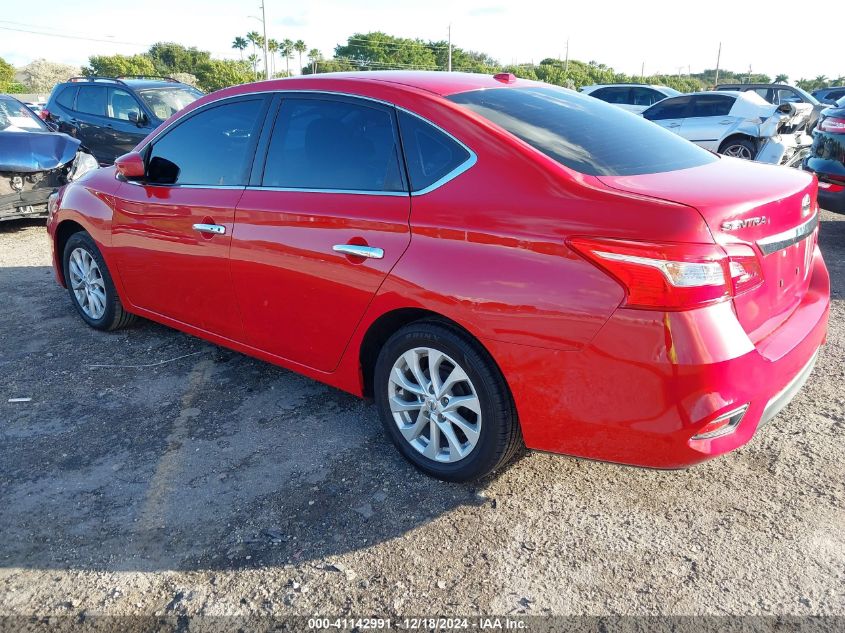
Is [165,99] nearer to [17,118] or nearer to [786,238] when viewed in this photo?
[17,118]

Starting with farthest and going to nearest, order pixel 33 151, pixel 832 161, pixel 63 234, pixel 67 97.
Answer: pixel 67 97 < pixel 33 151 < pixel 832 161 < pixel 63 234

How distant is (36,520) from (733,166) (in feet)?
11.0

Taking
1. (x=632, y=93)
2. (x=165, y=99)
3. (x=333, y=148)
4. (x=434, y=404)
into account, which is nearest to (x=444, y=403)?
(x=434, y=404)

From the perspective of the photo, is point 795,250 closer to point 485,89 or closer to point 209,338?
point 485,89

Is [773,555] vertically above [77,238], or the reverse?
[77,238]

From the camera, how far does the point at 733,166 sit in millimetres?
3025

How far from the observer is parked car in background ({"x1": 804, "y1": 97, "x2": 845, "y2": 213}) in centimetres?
648

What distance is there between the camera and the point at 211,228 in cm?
364

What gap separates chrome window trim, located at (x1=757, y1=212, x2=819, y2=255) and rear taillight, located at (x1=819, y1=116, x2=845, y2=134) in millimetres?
4472

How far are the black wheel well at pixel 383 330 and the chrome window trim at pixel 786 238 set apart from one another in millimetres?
1133

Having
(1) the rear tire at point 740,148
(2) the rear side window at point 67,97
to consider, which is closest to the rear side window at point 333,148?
(1) the rear tire at point 740,148

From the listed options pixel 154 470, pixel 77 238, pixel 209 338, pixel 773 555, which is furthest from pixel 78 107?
pixel 773 555

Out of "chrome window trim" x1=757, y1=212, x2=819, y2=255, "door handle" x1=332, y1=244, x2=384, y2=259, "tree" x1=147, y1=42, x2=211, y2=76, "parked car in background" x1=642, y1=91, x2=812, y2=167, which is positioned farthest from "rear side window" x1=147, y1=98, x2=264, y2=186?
"tree" x1=147, y1=42, x2=211, y2=76

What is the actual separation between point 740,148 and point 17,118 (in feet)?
35.5
